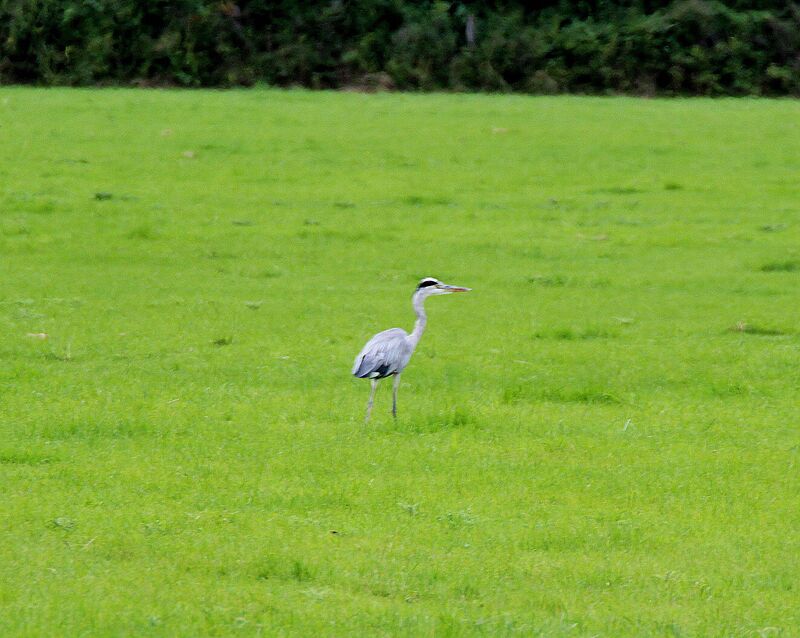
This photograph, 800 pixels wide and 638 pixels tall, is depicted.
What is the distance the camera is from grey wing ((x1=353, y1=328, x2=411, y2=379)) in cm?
1215

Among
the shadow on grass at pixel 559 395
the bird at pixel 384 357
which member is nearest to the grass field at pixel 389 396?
the shadow on grass at pixel 559 395

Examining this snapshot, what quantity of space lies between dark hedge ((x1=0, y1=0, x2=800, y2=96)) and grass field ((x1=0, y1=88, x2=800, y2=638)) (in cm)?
1895

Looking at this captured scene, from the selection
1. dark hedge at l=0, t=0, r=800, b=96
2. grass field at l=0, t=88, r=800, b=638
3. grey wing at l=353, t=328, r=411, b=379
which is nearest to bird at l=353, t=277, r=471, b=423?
grey wing at l=353, t=328, r=411, b=379

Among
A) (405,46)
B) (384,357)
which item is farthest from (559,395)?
(405,46)

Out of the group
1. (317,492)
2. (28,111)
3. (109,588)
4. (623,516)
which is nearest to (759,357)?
(623,516)

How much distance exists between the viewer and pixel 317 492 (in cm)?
1032

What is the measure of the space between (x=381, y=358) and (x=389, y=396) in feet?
5.63

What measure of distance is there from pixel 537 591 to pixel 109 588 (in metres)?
2.67

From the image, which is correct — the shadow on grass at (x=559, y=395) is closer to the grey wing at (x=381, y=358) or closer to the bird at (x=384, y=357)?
the bird at (x=384, y=357)

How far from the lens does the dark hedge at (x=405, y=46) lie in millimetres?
49656

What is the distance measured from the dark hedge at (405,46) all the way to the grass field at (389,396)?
746 inches

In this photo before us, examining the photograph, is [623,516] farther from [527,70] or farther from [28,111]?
[527,70]

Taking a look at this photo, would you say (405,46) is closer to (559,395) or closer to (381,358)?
(559,395)

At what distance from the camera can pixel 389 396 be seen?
1382 centimetres
